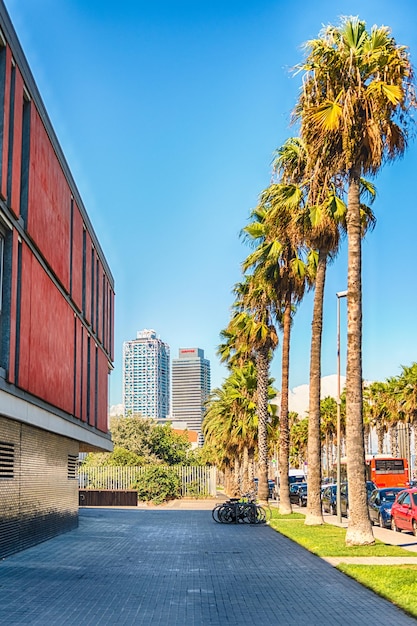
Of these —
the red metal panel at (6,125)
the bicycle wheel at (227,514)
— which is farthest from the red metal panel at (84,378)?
the red metal panel at (6,125)

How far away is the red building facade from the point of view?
1678cm

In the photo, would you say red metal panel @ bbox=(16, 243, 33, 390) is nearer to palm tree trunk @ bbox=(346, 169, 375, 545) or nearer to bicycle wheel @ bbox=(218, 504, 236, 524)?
palm tree trunk @ bbox=(346, 169, 375, 545)

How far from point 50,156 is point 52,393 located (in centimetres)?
608

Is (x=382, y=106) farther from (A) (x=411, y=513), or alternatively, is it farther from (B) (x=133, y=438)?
(B) (x=133, y=438)

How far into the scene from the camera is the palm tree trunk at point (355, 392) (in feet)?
64.1

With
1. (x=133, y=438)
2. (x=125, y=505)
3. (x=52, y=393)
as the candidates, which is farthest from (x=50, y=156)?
(x=133, y=438)

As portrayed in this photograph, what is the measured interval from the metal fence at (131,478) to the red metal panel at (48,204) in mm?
31535

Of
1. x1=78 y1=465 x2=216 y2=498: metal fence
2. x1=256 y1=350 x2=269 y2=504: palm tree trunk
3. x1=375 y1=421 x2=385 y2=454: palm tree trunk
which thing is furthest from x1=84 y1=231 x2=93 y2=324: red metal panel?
x1=375 y1=421 x2=385 y2=454: palm tree trunk

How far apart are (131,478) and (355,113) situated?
123 feet

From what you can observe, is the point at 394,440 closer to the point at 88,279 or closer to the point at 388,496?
the point at 388,496

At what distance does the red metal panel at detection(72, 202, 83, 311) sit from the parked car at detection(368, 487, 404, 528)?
13463mm

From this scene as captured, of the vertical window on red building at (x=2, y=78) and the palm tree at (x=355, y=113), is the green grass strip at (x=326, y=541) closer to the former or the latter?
the palm tree at (x=355, y=113)

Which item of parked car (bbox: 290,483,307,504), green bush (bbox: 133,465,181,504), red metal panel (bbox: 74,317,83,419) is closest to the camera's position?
red metal panel (bbox: 74,317,83,419)

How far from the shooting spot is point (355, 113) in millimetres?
20500
